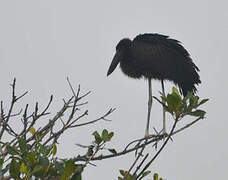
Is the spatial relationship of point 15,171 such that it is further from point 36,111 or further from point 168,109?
point 168,109

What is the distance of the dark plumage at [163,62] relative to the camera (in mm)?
7531

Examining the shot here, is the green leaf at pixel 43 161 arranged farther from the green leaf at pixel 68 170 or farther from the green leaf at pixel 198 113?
the green leaf at pixel 198 113

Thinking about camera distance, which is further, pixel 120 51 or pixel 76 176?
pixel 120 51

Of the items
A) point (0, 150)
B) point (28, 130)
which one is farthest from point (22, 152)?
point (28, 130)

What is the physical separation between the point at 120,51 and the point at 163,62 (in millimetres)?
835

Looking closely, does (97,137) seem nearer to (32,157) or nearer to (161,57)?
(32,157)

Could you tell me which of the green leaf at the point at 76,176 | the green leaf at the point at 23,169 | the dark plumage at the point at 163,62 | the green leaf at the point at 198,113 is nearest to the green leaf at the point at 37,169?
the green leaf at the point at 23,169

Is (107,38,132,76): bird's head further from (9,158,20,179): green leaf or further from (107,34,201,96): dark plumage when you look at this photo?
(9,158,20,179): green leaf

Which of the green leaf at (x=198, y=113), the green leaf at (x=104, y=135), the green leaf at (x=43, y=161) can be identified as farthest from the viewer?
the green leaf at (x=198, y=113)

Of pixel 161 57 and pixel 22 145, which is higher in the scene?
pixel 161 57

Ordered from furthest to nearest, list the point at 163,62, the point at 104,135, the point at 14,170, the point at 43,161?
the point at 163,62
the point at 104,135
the point at 43,161
the point at 14,170

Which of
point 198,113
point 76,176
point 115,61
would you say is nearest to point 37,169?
point 76,176

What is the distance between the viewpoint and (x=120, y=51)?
801cm

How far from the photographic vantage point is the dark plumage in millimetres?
7531
